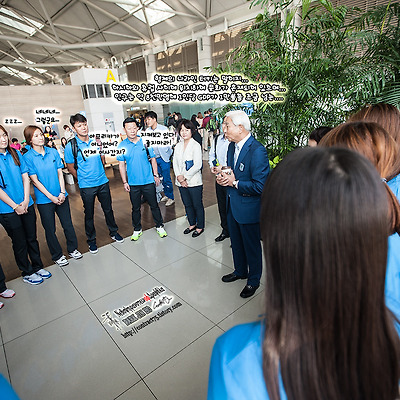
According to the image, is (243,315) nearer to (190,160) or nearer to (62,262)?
(190,160)

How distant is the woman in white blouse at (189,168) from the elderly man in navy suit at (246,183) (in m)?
1.03

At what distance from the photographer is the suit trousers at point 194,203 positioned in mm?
3504

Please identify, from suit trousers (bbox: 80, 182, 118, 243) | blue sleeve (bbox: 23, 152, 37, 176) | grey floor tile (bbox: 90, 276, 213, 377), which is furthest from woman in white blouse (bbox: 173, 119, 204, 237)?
blue sleeve (bbox: 23, 152, 37, 176)

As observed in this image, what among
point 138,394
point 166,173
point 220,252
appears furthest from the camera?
point 166,173

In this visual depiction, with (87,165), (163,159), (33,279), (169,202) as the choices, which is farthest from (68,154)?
(169,202)

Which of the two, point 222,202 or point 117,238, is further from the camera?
point 117,238

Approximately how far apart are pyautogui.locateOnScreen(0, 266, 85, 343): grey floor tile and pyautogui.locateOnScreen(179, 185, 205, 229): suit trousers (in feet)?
5.41

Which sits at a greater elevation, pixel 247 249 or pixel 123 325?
pixel 247 249

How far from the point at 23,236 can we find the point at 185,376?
2.07 m

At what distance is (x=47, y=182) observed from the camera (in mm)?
2855

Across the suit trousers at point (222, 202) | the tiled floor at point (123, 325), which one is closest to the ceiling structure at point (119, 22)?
the suit trousers at point (222, 202)

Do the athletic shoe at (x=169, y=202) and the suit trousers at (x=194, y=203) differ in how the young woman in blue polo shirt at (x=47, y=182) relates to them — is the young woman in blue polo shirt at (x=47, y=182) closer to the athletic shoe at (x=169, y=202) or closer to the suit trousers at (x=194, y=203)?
the suit trousers at (x=194, y=203)

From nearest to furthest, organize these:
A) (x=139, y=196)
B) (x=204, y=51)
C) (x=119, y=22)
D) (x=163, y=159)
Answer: (x=139, y=196) → (x=163, y=159) → (x=204, y=51) → (x=119, y=22)

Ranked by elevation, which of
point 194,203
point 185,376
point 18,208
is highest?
point 18,208
